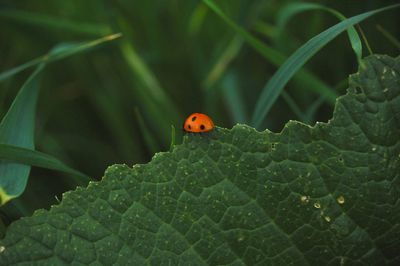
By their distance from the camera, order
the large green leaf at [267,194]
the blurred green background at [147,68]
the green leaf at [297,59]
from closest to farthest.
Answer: the large green leaf at [267,194] < the green leaf at [297,59] < the blurred green background at [147,68]

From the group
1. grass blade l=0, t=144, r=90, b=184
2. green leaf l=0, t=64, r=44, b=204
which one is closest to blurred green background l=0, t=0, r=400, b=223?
A: green leaf l=0, t=64, r=44, b=204

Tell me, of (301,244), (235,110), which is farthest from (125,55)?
(301,244)

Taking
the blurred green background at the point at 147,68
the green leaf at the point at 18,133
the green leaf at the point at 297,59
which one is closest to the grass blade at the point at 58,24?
the blurred green background at the point at 147,68

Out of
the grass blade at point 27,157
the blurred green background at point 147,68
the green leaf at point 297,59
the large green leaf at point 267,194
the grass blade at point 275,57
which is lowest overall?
the large green leaf at point 267,194

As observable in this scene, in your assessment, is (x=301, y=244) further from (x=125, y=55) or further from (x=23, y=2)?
(x=23, y=2)

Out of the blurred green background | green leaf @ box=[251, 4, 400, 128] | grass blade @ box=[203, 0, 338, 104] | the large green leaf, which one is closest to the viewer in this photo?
the large green leaf

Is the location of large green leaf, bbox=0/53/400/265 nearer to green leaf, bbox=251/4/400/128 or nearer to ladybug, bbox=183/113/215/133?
ladybug, bbox=183/113/215/133

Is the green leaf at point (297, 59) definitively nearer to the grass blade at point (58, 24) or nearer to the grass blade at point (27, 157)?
the grass blade at point (27, 157)
